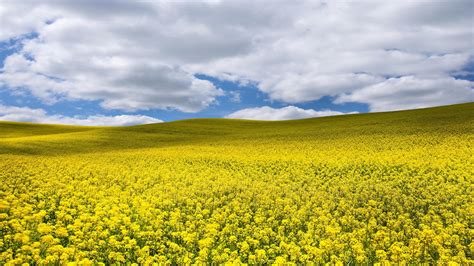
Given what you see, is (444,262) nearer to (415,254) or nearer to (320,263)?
(415,254)

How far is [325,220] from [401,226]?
2.41 metres

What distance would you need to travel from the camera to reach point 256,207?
13.7m

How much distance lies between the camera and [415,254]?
8375 millimetres

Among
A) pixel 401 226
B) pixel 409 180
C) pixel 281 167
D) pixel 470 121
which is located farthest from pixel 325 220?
pixel 470 121

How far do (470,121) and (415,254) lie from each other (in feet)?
127

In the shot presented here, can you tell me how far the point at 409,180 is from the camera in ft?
56.5

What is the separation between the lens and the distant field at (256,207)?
8734mm

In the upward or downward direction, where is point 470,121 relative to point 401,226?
upward

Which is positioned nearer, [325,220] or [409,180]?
[325,220]

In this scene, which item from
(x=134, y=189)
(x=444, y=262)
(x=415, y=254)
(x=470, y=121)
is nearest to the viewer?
(x=444, y=262)

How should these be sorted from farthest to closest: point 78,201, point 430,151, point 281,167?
point 430,151 → point 281,167 → point 78,201

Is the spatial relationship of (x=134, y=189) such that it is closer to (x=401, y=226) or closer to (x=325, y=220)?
(x=325, y=220)

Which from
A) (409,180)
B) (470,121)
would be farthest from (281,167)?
(470,121)

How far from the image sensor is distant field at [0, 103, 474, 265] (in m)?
8.73
